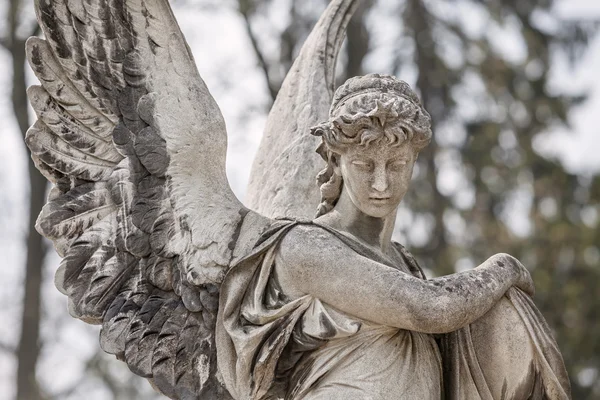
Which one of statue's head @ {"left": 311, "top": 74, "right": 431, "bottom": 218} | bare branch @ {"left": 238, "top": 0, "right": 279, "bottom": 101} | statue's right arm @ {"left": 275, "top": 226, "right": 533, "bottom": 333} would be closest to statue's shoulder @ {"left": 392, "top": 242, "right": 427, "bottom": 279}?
statue's head @ {"left": 311, "top": 74, "right": 431, "bottom": 218}

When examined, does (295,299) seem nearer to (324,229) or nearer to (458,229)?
(324,229)

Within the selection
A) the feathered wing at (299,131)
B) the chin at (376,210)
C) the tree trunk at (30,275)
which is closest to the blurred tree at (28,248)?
the tree trunk at (30,275)

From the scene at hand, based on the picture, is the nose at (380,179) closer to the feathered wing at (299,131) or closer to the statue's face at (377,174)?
the statue's face at (377,174)

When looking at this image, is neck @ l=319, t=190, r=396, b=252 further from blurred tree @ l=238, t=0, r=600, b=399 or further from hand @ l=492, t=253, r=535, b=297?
blurred tree @ l=238, t=0, r=600, b=399

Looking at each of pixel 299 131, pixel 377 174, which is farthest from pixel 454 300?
pixel 299 131

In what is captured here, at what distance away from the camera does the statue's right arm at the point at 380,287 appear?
474 centimetres

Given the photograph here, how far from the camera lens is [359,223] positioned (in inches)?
199

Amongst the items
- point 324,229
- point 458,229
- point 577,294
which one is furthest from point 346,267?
point 458,229

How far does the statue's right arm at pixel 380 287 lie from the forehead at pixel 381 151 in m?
0.33

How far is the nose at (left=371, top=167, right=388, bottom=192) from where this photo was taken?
4895mm

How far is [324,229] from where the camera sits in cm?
496

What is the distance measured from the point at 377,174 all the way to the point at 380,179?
0.02m

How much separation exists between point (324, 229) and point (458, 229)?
440 inches

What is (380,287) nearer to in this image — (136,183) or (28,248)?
(136,183)
